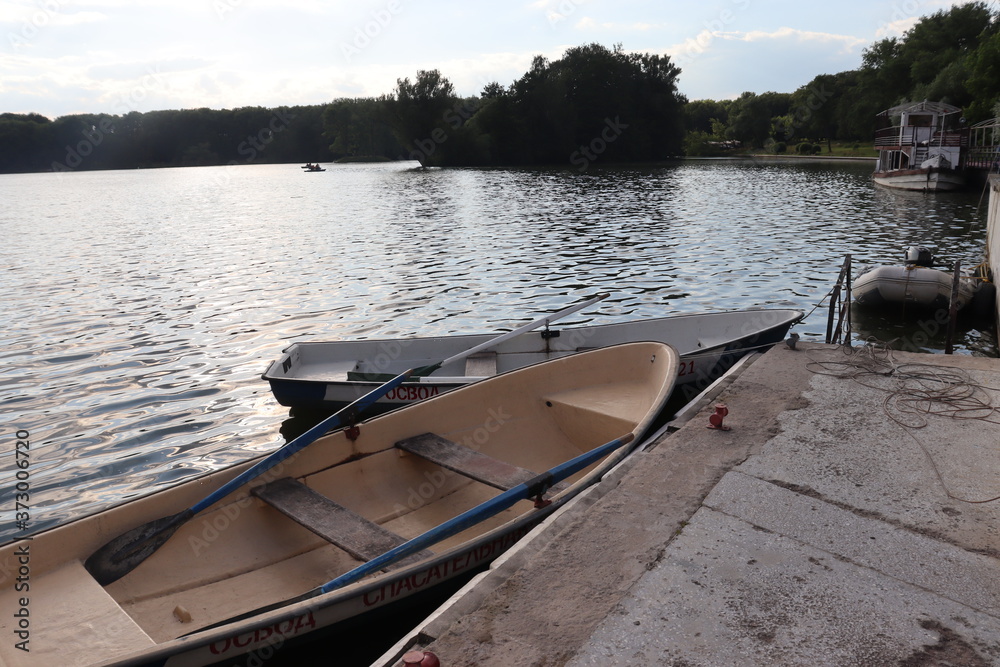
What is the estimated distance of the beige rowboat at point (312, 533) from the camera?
13.5ft

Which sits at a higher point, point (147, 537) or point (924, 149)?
point (924, 149)

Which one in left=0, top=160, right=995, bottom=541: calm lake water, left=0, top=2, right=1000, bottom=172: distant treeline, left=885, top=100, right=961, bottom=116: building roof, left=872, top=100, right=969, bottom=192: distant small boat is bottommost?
left=0, top=160, right=995, bottom=541: calm lake water

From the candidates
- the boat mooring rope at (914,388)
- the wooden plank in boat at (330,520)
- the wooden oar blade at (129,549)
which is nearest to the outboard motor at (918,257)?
the boat mooring rope at (914,388)

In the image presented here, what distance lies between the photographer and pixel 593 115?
89.0m

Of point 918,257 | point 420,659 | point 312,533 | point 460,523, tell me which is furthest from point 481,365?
point 918,257

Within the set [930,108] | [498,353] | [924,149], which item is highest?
[930,108]

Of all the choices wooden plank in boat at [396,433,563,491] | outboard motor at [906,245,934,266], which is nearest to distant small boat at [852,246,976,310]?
outboard motor at [906,245,934,266]

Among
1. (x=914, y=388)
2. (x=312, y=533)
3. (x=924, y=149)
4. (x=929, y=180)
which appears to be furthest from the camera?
(x=924, y=149)

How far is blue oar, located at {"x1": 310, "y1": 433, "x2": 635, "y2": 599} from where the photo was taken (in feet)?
14.4

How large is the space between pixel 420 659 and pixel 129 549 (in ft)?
9.20

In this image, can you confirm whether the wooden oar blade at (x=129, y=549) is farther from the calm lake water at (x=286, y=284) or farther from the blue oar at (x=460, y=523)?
the calm lake water at (x=286, y=284)

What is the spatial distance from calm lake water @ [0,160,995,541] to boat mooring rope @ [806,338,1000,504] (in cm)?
585

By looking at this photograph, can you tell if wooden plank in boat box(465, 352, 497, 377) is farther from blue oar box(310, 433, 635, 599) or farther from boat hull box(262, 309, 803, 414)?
blue oar box(310, 433, 635, 599)

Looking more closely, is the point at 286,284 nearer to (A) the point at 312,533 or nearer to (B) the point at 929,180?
(A) the point at 312,533
